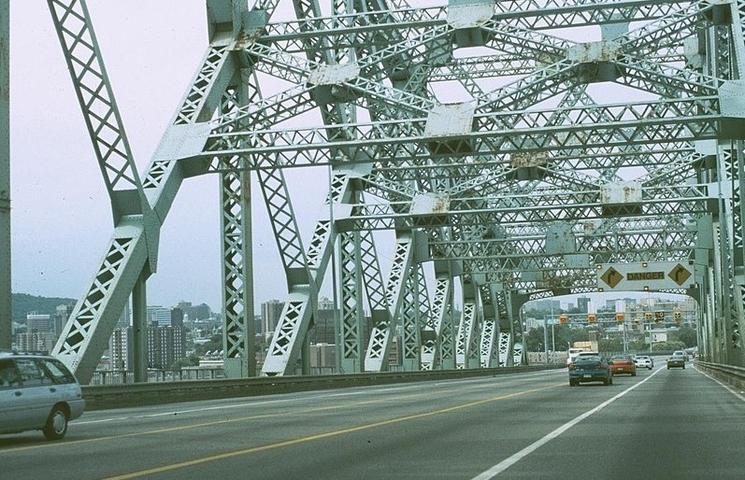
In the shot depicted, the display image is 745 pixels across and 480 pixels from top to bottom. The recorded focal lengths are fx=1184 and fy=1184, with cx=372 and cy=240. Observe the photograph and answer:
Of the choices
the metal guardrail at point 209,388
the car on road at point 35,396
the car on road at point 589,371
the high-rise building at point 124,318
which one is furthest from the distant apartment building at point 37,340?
the car on road at point 589,371

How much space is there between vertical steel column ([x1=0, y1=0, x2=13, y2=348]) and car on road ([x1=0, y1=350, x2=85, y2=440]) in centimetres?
389

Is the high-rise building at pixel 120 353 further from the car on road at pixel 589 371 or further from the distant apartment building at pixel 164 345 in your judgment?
the car on road at pixel 589 371

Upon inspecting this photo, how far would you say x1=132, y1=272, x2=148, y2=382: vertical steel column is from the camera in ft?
104

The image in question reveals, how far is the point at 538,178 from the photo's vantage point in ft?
167

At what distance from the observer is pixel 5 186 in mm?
22625

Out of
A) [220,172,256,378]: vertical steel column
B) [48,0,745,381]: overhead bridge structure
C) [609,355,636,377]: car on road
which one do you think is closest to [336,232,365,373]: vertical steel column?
[48,0,745,381]: overhead bridge structure

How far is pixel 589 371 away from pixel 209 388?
17302 millimetres

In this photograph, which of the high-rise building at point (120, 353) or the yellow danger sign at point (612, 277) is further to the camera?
the yellow danger sign at point (612, 277)

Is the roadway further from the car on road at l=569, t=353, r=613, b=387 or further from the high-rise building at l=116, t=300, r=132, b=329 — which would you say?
the car on road at l=569, t=353, r=613, b=387

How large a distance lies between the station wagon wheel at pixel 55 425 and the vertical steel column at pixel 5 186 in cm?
464

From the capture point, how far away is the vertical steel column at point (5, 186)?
73.4 ft

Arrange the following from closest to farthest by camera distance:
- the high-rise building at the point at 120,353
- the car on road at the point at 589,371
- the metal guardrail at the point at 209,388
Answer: the metal guardrail at the point at 209,388 → the high-rise building at the point at 120,353 → the car on road at the point at 589,371

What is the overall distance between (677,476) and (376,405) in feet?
55.2

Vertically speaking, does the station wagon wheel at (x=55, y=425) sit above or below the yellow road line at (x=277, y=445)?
above
